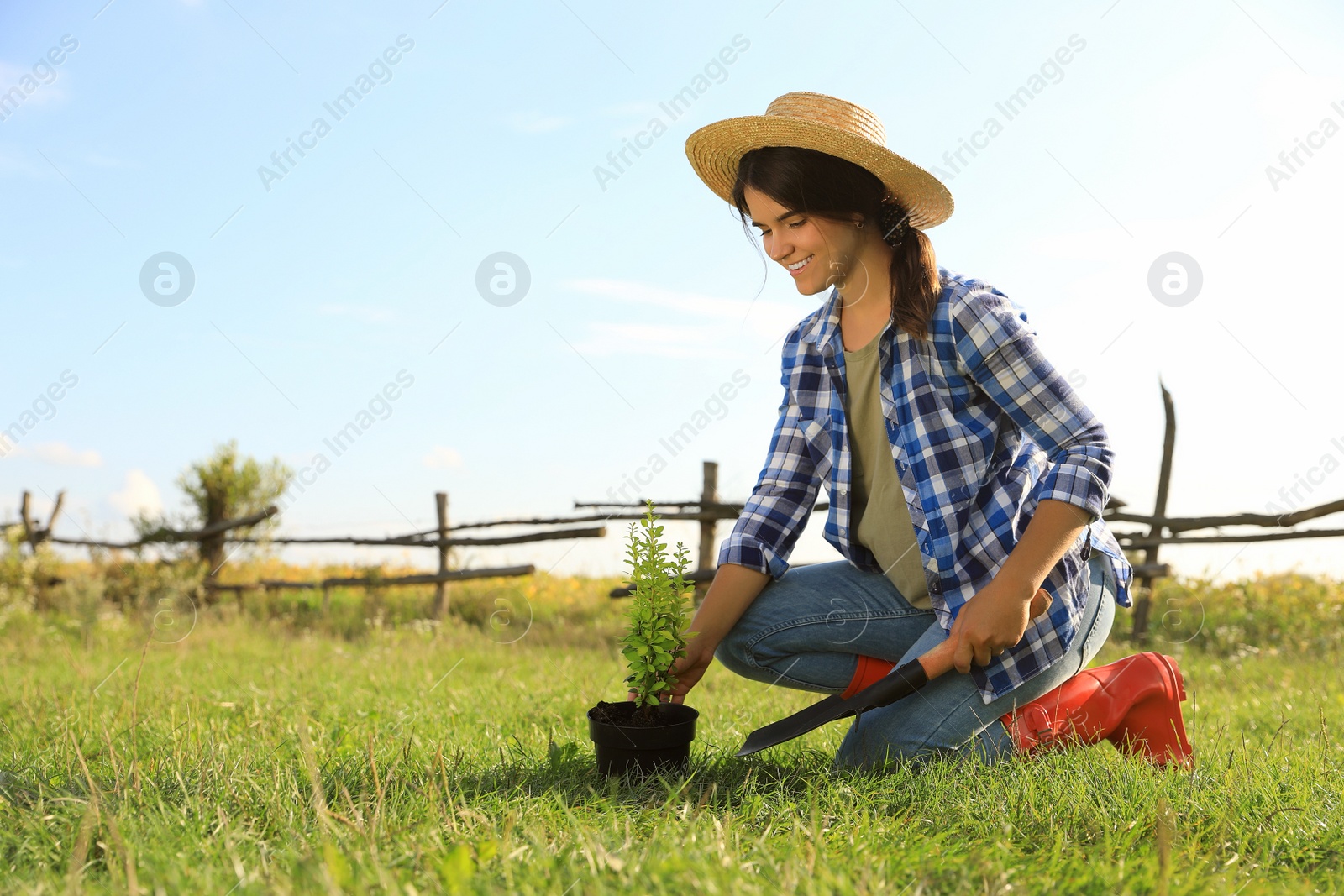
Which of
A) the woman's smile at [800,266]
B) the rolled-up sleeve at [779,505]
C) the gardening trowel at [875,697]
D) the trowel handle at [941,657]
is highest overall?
the woman's smile at [800,266]

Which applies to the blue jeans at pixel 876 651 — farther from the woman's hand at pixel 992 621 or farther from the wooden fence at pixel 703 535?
the wooden fence at pixel 703 535

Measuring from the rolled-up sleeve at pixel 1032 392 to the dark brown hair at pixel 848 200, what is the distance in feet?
0.39

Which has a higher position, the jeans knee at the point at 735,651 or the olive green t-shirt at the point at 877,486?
the olive green t-shirt at the point at 877,486

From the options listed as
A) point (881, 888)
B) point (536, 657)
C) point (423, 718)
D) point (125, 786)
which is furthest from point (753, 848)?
point (536, 657)

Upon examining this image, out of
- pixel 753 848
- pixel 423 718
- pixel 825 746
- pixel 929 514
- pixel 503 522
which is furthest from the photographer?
pixel 503 522

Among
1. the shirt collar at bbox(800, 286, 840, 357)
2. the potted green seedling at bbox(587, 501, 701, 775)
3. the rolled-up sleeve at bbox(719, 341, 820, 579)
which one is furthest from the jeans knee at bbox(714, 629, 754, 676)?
the shirt collar at bbox(800, 286, 840, 357)

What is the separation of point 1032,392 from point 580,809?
1.64 metres

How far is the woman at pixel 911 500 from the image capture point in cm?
252

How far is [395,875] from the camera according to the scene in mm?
1509

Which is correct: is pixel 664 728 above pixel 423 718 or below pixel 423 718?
above

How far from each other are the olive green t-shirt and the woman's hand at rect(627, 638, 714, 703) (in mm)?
637

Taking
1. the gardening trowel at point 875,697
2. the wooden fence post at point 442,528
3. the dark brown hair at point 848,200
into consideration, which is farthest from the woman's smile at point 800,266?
the wooden fence post at point 442,528

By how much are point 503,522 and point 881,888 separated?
276 inches

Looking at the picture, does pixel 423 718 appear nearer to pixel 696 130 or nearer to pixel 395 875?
pixel 395 875
